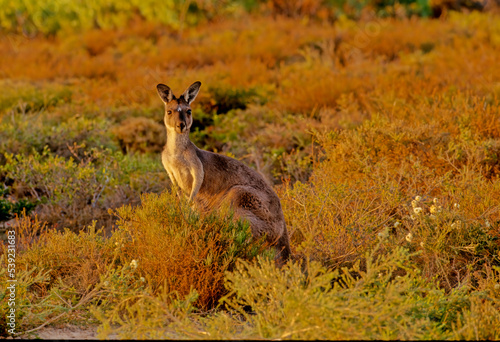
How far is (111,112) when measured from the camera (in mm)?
10609

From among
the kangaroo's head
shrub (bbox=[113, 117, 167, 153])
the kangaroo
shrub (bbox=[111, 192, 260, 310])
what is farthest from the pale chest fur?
shrub (bbox=[113, 117, 167, 153])

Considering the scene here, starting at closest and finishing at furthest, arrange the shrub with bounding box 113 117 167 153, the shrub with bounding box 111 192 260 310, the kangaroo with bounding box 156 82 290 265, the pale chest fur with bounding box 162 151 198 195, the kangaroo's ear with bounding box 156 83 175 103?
the shrub with bounding box 111 192 260 310, the kangaroo with bounding box 156 82 290 265, the pale chest fur with bounding box 162 151 198 195, the kangaroo's ear with bounding box 156 83 175 103, the shrub with bounding box 113 117 167 153

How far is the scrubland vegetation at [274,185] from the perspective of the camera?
12.6 feet

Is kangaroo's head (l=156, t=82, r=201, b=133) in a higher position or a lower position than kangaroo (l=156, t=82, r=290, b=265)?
higher

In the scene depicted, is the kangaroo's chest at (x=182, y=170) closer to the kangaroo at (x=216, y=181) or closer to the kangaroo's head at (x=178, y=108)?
the kangaroo at (x=216, y=181)

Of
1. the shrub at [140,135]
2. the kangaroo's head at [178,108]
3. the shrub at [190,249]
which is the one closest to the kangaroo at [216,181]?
the kangaroo's head at [178,108]

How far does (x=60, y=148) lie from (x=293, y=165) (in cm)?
353

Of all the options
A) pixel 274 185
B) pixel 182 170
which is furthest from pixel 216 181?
pixel 274 185

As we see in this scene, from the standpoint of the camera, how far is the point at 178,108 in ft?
18.1

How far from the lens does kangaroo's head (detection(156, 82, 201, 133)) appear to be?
546 centimetres

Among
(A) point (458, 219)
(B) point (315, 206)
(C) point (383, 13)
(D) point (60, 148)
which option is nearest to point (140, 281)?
(B) point (315, 206)

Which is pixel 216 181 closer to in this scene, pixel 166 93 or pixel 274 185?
pixel 166 93

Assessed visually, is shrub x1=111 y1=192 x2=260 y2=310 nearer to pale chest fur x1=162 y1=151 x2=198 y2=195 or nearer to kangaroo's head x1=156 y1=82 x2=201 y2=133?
pale chest fur x1=162 y1=151 x2=198 y2=195

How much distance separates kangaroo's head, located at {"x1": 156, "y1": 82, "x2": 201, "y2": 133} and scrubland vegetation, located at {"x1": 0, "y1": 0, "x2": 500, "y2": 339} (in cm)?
67
